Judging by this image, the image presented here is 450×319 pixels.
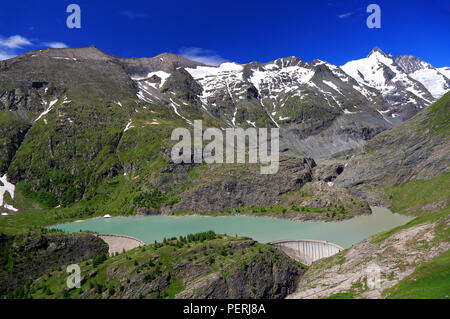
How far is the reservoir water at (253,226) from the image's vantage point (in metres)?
83.5

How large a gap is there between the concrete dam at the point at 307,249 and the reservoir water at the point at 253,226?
10.6m

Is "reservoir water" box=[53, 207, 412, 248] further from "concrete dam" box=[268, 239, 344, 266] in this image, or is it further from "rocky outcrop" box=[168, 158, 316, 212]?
"concrete dam" box=[268, 239, 344, 266]

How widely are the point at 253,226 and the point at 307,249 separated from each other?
107 ft

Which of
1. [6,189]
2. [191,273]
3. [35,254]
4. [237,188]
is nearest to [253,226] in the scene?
[237,188]

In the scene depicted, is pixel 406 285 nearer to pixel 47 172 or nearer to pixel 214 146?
pixel 214 146

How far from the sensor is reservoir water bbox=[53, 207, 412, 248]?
274 ft

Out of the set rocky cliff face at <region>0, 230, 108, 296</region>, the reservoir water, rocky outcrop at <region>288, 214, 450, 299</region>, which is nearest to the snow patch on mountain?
the reservoir water

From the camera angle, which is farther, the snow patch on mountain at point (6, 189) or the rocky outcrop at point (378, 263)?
the snow patch on mountain at point (6, 189)

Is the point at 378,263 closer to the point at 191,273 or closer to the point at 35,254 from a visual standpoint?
the point at 191,273

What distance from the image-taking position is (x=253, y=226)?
320ft

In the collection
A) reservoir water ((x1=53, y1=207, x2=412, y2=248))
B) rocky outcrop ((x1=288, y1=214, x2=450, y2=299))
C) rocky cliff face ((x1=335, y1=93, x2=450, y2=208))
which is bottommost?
reservoir water ((x1=53, y1=207, x2=412, y2=248))

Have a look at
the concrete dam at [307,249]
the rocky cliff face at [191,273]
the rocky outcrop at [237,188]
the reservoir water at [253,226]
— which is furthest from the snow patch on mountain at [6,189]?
the concrete dam at [307,249]

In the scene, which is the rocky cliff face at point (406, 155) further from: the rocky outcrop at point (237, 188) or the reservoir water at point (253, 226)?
the rocky outcrop at point (237, 188)

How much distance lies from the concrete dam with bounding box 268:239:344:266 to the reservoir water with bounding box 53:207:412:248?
10.6 metres
